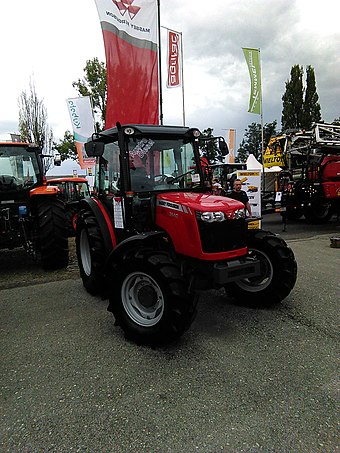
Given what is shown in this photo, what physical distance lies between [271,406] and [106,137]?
3.25 metres

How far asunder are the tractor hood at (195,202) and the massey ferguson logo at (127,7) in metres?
6.13

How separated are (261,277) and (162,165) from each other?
178 centimetres

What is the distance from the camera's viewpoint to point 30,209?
20.0ft

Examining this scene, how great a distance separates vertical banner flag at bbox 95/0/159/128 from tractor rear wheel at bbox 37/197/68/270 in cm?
308

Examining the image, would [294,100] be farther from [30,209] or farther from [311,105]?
[30,209]

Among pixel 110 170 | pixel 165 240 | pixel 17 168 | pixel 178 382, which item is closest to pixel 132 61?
pixel 17 168

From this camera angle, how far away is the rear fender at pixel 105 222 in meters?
4.04

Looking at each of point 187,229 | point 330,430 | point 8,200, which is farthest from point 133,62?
point 330,430

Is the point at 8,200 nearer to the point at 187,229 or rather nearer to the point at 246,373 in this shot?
the point at 187,229

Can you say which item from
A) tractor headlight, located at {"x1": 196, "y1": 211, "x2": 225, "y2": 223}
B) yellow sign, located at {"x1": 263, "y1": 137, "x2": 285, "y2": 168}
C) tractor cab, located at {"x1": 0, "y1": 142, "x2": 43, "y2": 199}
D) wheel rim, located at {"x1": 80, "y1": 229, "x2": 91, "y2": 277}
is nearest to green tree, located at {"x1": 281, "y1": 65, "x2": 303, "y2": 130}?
yellow sign, located at {"x1": 263, "y1": 137, "x2": 285, "y2": 168}

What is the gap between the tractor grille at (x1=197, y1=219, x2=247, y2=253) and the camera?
3090mm

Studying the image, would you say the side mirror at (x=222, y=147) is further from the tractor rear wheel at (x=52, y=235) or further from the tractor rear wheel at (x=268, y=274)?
the tractor rear wheel at (x=52, y=235)

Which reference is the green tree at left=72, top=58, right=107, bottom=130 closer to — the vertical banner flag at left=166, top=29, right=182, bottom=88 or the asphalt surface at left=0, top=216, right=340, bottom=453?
the vertical banner flag at left=166, top=29, right=182, bottom=88

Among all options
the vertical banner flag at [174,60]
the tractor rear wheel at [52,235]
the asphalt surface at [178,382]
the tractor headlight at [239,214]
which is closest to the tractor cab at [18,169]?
the tractor rear wheel at [52,235]
